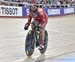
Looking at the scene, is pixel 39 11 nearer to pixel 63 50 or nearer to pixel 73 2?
pixel 63 50

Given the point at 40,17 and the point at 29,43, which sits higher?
the point at 40,17

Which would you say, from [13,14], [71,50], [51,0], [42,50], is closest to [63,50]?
[71,50]

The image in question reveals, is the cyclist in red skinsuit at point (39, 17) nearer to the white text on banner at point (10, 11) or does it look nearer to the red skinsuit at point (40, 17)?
the red skinsuit at point (40, 17)

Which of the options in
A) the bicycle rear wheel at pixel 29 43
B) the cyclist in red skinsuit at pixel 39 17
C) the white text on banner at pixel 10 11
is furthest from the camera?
the white text on banner at pixel 10 11

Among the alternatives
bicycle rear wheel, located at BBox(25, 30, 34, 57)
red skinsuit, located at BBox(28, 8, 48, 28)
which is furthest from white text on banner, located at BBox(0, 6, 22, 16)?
Answer: red skinsuit, located at BBox(28, 8, 48, 28)

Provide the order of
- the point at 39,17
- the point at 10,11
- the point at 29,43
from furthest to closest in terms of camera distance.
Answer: the point at 10,11, the point at 29,43, the point at 39,17

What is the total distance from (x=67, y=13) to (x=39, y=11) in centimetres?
2472

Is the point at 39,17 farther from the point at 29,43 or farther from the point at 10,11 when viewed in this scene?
the point at 10,11

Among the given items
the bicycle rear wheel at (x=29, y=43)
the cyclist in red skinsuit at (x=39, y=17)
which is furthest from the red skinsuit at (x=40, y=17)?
the bicycle rear wheel at (x=29, y=43)

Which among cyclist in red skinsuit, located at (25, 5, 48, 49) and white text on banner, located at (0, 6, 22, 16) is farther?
white text on banner, located at (0, 6, 22, 16)

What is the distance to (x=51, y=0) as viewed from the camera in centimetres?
3186

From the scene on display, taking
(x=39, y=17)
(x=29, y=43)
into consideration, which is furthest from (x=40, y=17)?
(x=29, y=43)

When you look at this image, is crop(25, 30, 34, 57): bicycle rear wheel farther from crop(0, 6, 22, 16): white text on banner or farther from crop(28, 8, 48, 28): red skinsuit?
crop(0, 6, 22, 16): white text on banner

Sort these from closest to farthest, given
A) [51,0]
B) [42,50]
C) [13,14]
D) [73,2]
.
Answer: [42,50]
[13,14]
[51,0]
[73,2]
